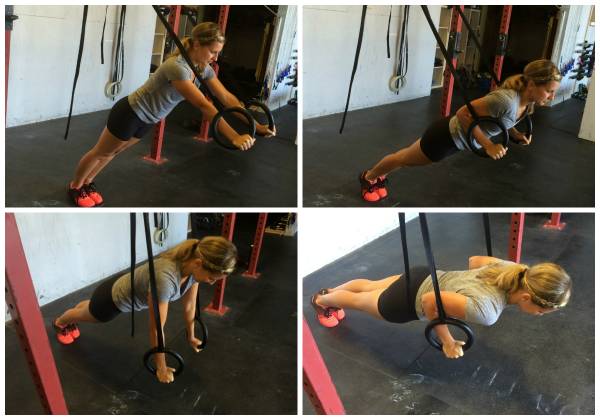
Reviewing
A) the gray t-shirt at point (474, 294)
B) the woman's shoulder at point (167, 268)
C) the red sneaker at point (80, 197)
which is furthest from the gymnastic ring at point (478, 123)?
the red sneaker at point (80, 197)

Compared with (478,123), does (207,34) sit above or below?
above

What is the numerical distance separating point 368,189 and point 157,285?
1432 mm

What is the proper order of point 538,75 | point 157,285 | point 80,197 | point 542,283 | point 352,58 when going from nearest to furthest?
point 542,283 → point 538,75 → point 157,285 → point 80,197 → point 352,58

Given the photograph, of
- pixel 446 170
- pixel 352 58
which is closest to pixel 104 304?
pixel 446 170

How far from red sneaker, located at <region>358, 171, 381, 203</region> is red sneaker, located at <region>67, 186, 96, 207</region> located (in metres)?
1.60

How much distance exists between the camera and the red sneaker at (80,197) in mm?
2752

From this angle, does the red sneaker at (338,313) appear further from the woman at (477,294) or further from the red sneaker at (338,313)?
the woman at (477,294)

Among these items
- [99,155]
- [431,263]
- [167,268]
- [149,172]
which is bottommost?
[149,172]

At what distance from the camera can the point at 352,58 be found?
485 cm

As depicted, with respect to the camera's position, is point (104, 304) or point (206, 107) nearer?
point (206, 107)

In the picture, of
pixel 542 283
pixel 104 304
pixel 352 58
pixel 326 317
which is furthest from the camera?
pixel 352 58

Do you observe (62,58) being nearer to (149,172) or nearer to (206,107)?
(149,172)

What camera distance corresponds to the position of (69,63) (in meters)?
4.20

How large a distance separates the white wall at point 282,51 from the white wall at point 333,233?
2.65 meters
